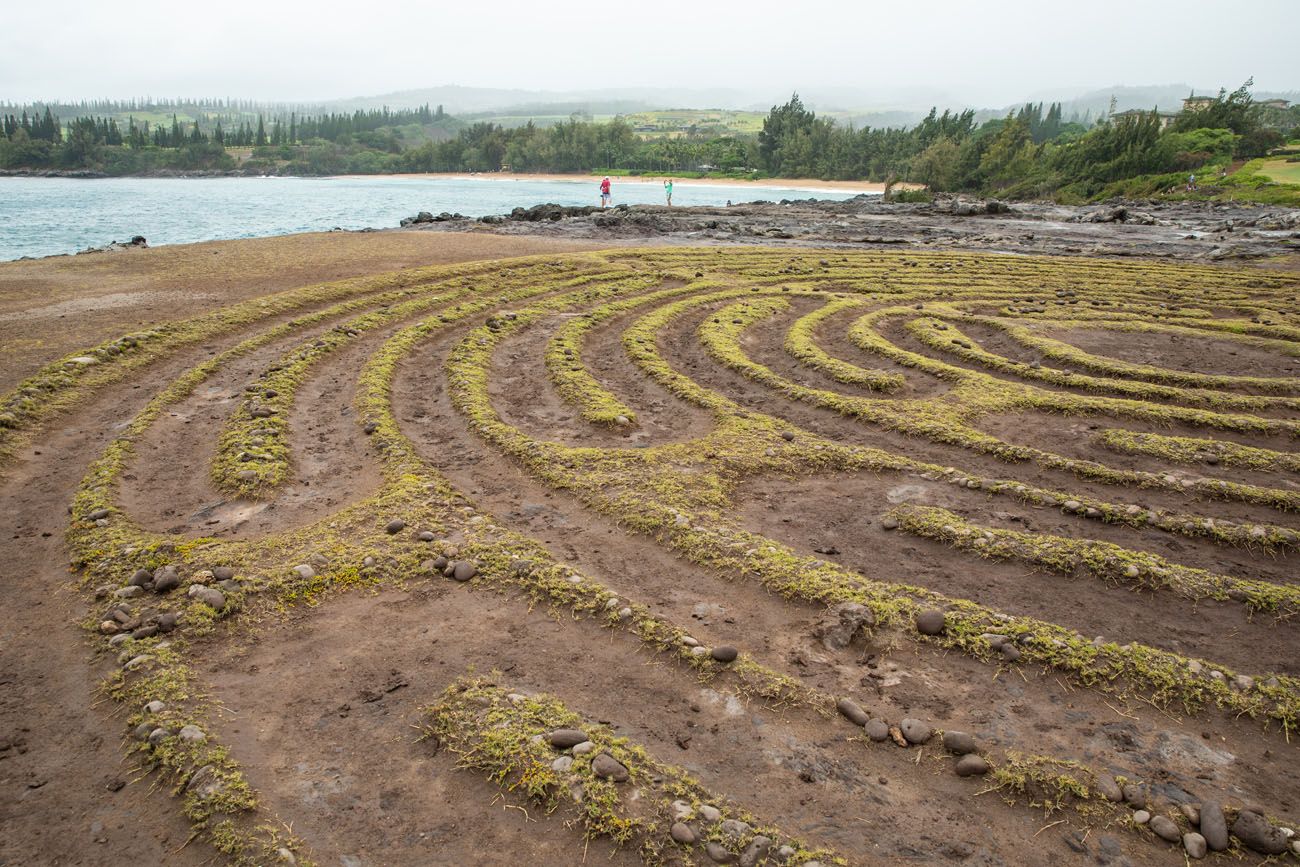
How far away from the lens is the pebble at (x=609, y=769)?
4.87 metres

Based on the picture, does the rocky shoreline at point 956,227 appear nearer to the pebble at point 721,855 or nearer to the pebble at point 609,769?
the pebble at point 609,769

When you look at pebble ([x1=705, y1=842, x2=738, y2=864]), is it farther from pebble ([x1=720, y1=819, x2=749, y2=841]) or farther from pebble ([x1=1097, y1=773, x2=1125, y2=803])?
pebble ([x1=1097, y1=773, x2=1125, y2=803])

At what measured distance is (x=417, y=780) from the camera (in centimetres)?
494

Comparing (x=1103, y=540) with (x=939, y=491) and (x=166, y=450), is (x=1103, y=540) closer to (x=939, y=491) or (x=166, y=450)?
(x=939, y=491)

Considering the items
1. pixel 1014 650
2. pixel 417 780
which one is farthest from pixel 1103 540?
pixel 417 780

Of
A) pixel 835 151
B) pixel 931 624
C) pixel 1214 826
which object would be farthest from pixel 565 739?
pixel 835 151

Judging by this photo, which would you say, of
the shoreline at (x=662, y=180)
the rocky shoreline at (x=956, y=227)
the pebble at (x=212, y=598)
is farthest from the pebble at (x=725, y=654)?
the shoreline at (x=662, y=180)

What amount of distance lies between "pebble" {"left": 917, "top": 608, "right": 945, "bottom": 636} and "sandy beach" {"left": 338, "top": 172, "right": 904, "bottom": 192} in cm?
12038

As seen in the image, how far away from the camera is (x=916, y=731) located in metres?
5.28

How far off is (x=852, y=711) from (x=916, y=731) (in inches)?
18.2

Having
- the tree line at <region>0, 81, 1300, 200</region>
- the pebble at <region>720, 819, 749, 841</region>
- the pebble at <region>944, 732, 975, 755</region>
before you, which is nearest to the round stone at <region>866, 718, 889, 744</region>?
the pebble at <region>944, 732, 975, 755</region>

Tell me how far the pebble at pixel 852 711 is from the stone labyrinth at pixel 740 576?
0.03 meters

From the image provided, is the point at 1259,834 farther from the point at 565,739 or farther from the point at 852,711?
the point at 565,739

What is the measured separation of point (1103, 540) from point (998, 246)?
32.3 meters
